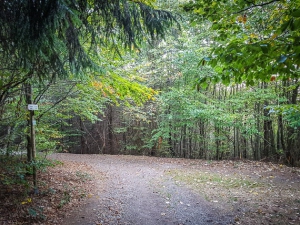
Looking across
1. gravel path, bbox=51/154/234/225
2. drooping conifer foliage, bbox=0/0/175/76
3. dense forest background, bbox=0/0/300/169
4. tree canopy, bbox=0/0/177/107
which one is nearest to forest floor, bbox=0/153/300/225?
gravel path, bbox=51/154/234/225

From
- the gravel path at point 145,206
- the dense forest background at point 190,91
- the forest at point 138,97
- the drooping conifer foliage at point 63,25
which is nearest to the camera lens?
the drooping conifer foliage at point 63,25

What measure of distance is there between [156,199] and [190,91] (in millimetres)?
7051

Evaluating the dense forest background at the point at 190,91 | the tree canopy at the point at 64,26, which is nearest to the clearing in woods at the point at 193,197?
the dense forest background at the point at 190,91

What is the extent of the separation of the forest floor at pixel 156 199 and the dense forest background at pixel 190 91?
4.80 feet

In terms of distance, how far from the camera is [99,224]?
4223 mm

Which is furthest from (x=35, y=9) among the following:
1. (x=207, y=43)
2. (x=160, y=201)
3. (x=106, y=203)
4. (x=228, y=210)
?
(x=207, y=43)

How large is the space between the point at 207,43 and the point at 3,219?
11.9 m

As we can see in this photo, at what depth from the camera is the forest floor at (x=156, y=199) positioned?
4.45 m

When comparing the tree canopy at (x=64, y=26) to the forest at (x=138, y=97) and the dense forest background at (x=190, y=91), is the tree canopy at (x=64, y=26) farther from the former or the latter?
the dense forest background at (x=190, y=91)

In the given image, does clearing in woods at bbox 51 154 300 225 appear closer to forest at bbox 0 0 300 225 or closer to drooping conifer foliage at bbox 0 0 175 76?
forest at bbox 0 0 300 225

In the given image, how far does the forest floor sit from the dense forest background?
146cm

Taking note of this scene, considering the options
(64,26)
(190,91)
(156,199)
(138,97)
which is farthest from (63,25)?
(190,91)

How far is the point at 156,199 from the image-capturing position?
18.7 ft

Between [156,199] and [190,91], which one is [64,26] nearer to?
[156,199]
